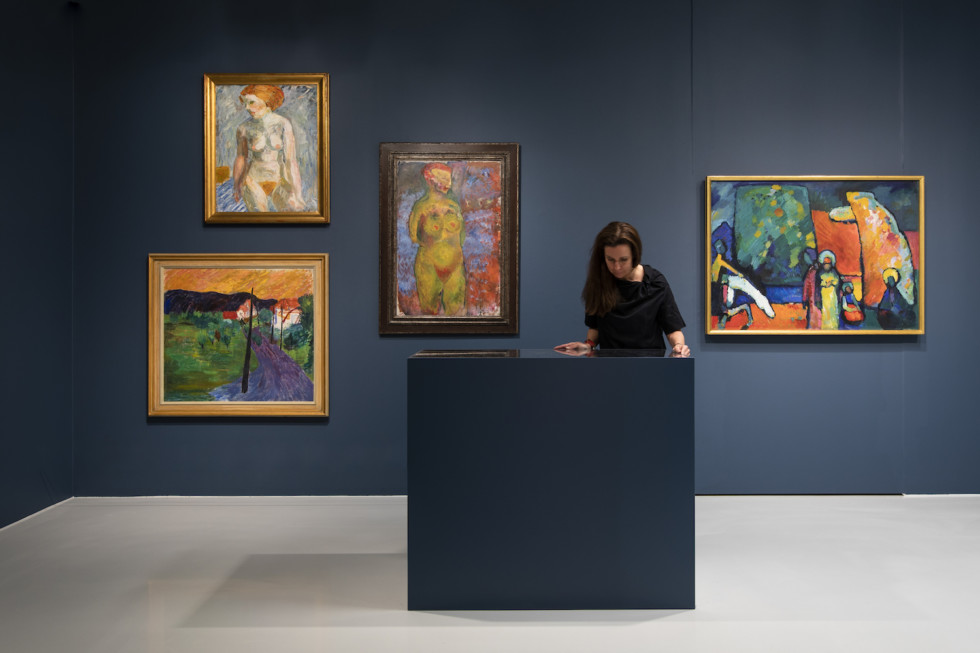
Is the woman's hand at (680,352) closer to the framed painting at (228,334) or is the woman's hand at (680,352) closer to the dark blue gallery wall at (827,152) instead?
the dark blue gallery wall at (827,152)

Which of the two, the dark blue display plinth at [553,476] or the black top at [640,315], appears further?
the black top at [640,315]

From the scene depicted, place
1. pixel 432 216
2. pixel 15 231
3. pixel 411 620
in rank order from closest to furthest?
1. pixel 411 620
2. pixel 15 231
3. pixel 432 216

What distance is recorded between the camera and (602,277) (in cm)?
369

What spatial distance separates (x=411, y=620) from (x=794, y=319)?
3236 millimetres

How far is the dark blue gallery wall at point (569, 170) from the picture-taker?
4.77 metres

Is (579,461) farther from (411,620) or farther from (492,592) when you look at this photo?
(411,620)

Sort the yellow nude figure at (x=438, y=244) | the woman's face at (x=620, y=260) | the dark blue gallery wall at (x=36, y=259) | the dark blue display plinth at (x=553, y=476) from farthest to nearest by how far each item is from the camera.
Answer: the yellow nude figure at (x=438, y=244), the dark blue gallery wall at (x=36, y=259), the woman's face at (x=620, y=260), the dark blue display plinth at (x=553, y=476)

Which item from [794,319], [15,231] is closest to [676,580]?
[794,319]

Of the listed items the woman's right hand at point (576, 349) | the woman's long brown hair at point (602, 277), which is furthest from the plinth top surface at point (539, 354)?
the woman's long brown hair at point (602, 277)

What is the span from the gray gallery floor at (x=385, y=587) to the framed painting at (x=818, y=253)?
119 cm

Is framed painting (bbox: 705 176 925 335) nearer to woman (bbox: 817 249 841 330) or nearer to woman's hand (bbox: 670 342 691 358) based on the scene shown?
woman (bbox: 817 249 841 330)

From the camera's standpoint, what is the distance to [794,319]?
15.6 feet

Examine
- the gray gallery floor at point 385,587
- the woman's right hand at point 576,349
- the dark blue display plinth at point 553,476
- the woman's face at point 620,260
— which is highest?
the woman's face at point 620,260

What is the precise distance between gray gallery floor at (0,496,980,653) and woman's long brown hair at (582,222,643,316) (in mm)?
1306
